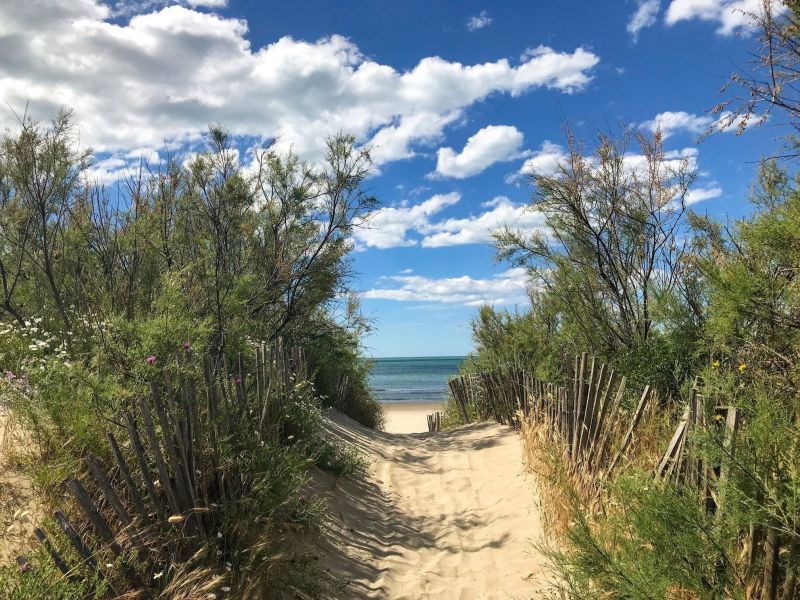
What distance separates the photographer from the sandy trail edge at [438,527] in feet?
13.9

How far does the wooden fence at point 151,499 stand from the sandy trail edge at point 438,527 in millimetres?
1290

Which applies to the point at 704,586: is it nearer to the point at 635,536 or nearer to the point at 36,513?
the point at 635,536

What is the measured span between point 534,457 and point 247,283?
5.18 meters

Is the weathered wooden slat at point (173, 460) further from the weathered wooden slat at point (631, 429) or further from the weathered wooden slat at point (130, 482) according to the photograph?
the weathered wooden slat at point (631, 429)

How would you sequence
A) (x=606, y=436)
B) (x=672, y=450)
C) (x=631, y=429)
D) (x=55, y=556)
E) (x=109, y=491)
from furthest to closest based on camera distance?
1. (x=606, y=436)
2. (x=631, y=429)
3. (x=672, y=450)
4. (x=109, y=491)
5. (x=55, y=556)

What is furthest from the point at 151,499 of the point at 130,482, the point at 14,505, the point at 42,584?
the point at 14,505

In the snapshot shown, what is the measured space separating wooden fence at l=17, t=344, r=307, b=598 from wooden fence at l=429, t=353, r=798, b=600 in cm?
274

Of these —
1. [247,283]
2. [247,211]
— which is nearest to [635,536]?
[247,283]

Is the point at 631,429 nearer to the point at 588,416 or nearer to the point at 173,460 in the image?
the point at 588,416

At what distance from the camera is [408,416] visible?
26859 millimetres

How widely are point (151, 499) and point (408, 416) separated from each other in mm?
24348

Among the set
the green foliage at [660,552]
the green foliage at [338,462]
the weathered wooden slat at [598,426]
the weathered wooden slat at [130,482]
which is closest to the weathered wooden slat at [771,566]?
the green foliage at [660,552]

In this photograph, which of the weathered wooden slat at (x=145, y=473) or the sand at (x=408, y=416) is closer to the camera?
the weathered wooden slat at (x=145, y=473)

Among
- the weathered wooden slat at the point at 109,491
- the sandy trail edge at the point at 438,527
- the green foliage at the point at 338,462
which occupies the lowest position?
the sandy trail edge at the point at 438,527
